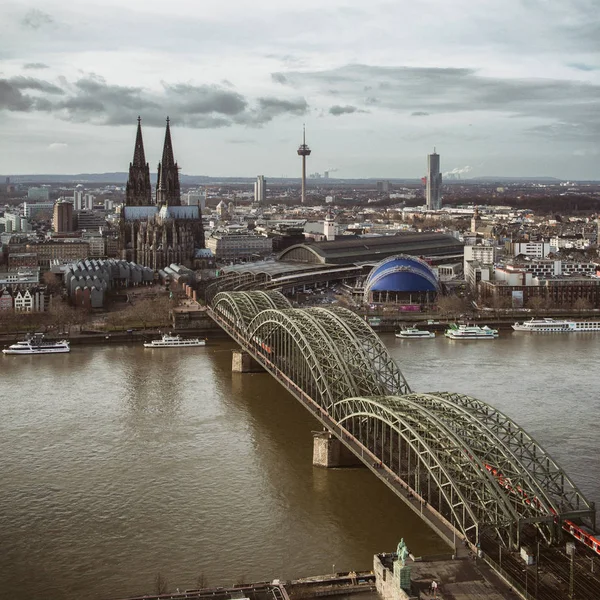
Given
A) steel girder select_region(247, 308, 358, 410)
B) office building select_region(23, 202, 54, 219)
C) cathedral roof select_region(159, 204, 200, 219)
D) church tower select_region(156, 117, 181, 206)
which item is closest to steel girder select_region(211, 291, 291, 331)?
steel girder select_region(247, 308, 358, 410)

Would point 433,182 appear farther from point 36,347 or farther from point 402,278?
point 36,347

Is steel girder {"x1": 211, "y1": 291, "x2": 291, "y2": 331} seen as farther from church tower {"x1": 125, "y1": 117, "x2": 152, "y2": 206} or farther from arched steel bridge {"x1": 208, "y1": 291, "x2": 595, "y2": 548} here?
church tower {"x1": 125, "y1": 117, "x2": 152, "y2": 206}

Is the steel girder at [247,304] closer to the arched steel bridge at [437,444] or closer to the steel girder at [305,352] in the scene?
the steel girder at [305,352]

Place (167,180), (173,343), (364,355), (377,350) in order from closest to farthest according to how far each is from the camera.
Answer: (364,355) < (377,350) < (173,343) < (167,180)

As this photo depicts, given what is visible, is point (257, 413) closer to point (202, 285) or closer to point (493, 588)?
point (493, 588)

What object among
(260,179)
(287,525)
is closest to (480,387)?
(287,525)

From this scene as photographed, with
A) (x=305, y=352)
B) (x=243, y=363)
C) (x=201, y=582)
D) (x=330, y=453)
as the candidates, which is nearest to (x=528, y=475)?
(x=201, y=582)

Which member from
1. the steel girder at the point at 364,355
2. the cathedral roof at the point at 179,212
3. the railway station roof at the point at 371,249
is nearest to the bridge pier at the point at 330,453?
the steel girder at the point at 364,355
